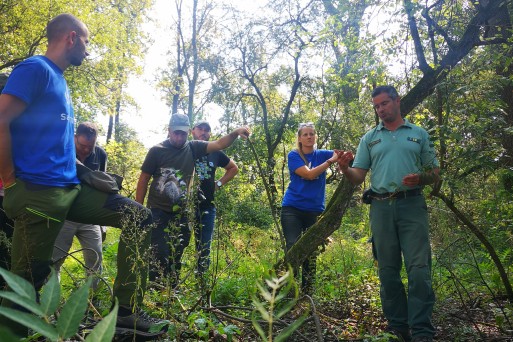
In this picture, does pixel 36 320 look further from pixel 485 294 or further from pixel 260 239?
pixel 260 239

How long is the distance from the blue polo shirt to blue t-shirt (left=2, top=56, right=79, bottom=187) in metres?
2.53

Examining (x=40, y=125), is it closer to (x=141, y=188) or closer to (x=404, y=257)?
(x=141, y=188)

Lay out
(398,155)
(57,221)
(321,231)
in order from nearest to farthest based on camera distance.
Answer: (57,221) → (398,155) → (321,231)

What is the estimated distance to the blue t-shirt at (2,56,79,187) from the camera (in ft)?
8.43

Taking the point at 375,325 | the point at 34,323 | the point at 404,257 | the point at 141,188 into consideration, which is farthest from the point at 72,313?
the point at 141,188

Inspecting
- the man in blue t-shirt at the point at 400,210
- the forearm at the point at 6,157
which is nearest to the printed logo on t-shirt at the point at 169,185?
the man in blue t-shirt at the point at 400,210

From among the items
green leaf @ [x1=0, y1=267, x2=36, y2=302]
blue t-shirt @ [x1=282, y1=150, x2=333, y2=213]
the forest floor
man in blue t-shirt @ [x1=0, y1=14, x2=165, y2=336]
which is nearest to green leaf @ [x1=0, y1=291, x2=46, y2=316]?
green leaf @ [x1=0, y1=267, x2=36, y2=302]

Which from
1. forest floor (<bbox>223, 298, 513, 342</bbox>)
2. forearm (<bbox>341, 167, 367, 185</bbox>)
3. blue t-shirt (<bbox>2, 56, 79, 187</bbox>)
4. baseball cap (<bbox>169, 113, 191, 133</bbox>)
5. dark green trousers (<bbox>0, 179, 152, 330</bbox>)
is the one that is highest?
baseball cap (<bbox>169, 113, 191, 133</bbox>)

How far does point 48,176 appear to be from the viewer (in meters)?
2.68

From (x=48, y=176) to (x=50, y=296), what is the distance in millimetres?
2389

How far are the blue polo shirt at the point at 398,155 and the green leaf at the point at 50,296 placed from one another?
3377 millimetres

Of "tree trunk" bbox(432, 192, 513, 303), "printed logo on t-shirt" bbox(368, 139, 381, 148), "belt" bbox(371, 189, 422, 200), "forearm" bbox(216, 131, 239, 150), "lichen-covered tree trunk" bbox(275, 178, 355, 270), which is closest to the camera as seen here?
"belt" bbox(371, 189, 422, 200)

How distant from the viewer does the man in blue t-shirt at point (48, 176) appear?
2.51 metres

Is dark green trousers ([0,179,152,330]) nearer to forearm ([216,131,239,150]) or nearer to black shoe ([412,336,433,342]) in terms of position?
forearm ([216,131,239,150])
